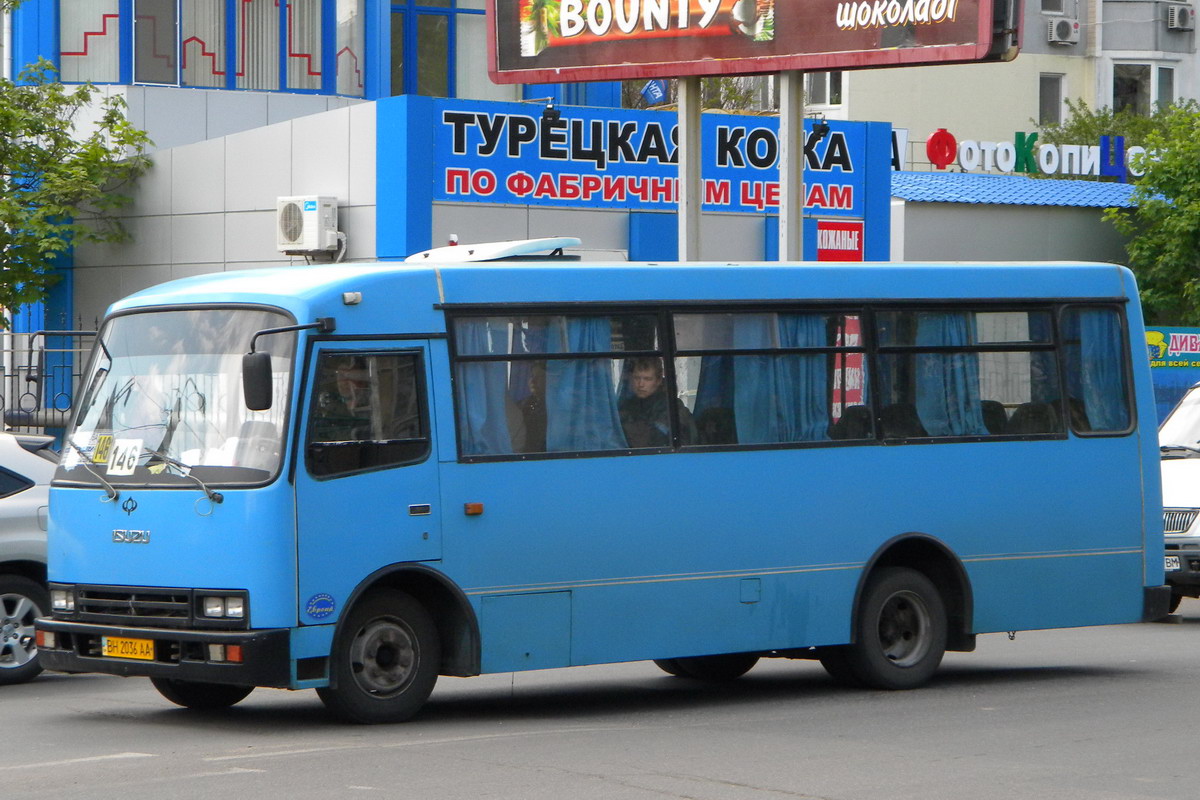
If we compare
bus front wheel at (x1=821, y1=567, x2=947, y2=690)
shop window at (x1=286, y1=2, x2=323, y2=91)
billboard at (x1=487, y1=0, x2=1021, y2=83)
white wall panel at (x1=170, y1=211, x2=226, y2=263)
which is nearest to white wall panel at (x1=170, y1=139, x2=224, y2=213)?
white wall panel at (x1=170, y1=211, x2=226, y2=263)

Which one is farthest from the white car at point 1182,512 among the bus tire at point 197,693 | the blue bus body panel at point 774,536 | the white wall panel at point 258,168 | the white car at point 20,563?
the white wall panel at point 258,168

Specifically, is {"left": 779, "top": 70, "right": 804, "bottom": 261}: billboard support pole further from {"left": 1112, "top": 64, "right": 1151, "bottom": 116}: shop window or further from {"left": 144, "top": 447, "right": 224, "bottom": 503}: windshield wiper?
{"left": 1112, "top": 64, "right": 1151, "bottom": 116}: shop window

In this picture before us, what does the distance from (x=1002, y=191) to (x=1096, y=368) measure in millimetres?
23619

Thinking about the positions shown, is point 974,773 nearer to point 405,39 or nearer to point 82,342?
point 82,342

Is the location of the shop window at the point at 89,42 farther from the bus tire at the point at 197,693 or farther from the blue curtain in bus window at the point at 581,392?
the blue curtain in bus window at the point at 581,392

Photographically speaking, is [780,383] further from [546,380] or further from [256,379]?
[256,379]

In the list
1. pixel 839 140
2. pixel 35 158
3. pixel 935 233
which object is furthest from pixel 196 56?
pixel 935 233

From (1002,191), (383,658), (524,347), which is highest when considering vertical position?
(1002,191)

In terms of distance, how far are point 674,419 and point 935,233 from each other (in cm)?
2350

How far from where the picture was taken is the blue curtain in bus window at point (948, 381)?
12008mm

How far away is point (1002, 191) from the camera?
117 ft

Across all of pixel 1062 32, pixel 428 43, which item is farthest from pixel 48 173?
pixel 1062 32

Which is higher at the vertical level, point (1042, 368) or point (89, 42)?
point (89, 42)

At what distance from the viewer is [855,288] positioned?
38.8 ft
